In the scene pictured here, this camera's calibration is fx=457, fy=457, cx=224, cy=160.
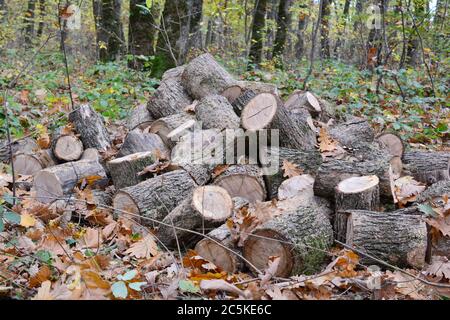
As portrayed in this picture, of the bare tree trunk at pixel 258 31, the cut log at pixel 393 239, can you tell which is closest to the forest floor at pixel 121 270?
the cut log at pixel 393 239

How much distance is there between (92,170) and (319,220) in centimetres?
295

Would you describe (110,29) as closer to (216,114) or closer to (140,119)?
(140,119)

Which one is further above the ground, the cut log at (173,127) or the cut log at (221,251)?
the cut log at (173,127)

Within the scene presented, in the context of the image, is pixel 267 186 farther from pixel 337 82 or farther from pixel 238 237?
pixel 337 82

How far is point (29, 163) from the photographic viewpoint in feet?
19.1

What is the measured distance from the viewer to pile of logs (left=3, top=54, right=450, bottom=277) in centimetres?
386

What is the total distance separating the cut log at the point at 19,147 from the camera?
19.9 feet

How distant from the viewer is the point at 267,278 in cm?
333

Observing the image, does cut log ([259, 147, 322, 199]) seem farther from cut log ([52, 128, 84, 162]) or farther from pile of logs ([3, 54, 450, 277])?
cut log ([52, 128, 84, 162])

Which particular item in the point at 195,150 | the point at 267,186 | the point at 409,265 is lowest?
the point at 409,265

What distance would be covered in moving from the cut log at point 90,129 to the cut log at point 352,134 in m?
3.12

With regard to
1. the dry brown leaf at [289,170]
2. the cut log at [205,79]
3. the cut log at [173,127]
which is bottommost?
the dry brown leaf at [289,170]

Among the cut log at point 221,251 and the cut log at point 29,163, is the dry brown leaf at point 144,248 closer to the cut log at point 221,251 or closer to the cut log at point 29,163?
the cut log at point 221,251
